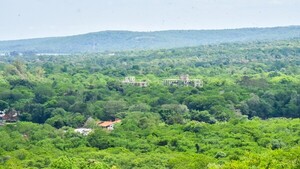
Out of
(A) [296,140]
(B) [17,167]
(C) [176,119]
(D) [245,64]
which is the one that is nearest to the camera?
(B) [17,167]

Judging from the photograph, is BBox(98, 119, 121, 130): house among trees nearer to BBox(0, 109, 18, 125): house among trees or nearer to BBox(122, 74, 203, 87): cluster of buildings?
BBox(0, 109, 18, 125): house among trees

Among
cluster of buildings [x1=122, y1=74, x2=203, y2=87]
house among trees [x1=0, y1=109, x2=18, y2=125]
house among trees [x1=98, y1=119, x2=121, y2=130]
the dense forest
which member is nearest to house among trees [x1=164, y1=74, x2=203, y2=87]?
cluster of buildings [x1=122, y1=74, x2=203, y2=87]

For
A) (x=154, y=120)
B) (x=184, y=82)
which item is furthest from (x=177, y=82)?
(x=154, y=120)

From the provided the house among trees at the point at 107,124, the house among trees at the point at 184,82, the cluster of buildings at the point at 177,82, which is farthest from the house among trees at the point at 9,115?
the house among trees at the point at 184,82

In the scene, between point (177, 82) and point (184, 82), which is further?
point (177, 82)

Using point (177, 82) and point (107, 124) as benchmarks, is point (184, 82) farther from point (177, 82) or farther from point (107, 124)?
point (107, 124)

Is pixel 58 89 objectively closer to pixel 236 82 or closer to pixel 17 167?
pixel 236 82

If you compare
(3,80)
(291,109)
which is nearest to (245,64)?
(3,80)

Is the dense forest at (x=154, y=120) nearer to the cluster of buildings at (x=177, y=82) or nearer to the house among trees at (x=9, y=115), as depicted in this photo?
the house among trees at (x=9, y=115)
